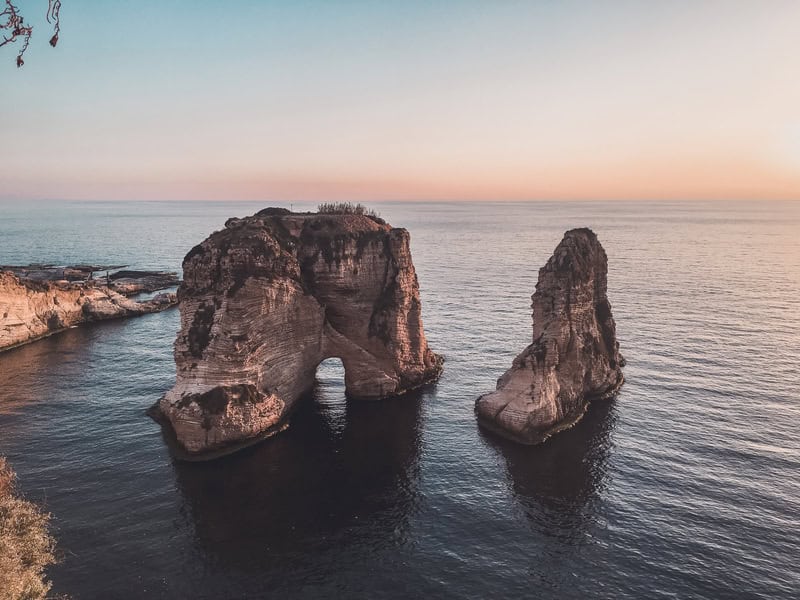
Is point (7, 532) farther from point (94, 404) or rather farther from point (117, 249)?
point (117, 249)

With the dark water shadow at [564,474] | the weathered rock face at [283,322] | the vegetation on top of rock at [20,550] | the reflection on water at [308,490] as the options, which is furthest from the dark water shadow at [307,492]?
the vegetation on top of rock at [20,550]

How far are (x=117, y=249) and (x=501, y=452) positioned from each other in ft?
630

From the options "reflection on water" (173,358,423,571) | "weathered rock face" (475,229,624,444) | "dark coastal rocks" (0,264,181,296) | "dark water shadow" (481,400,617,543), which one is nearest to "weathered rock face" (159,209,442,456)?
"reflection on water" (173,358,423,571)

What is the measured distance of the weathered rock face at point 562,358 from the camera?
50125 millimetres

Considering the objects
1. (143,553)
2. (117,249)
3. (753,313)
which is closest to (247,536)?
(143,553)

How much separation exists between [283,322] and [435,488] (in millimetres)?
21688

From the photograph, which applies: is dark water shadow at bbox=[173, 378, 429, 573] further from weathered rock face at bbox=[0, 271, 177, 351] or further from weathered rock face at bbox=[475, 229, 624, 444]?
weathered rock face at bbox=[0, 271, 177, 351]

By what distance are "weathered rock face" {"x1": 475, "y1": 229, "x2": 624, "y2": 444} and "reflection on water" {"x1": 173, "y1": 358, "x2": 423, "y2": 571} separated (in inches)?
378

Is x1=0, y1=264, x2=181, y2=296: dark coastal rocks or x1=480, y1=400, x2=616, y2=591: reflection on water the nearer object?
x1=480, y1=400, x2=616, y2=591: reflection on water

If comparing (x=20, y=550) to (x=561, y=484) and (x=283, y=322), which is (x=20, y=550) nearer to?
(x=283, y=322)

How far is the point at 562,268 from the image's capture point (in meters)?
55.2

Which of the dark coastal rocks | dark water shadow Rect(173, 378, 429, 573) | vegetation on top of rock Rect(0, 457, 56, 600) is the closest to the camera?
vegetation on top of rock Rect(0, 457, 56, 600)

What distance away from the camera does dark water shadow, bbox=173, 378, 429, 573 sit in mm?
33969

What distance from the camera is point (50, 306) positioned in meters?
86.4
